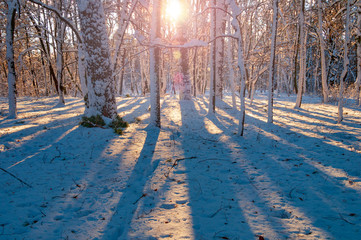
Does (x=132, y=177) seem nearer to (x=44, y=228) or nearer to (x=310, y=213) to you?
(x=44, y=228)

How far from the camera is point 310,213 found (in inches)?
102

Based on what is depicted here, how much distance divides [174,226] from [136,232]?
0.45 m

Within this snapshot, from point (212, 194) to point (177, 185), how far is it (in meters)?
0.64

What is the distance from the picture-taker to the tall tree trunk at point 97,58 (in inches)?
247

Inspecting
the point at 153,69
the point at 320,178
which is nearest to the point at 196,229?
the point at 320,178

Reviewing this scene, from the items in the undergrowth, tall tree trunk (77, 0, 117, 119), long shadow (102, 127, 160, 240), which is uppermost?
tall tree trunk (77, 0, 117, 119)

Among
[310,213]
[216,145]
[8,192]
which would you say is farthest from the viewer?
[216,145]

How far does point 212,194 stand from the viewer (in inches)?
Answer: 125

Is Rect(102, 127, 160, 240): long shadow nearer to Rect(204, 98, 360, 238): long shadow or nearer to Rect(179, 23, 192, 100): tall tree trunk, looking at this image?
Rect(204, 98, 360, 238): long shadow

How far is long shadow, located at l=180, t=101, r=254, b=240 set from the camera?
2348 millimetres

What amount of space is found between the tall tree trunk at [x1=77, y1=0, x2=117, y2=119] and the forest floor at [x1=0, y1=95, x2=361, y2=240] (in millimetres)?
948

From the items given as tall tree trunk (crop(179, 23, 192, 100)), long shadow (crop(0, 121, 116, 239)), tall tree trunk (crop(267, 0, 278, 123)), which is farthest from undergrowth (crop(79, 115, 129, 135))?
tall tree trunk (crop(179, 23, 192, 100))

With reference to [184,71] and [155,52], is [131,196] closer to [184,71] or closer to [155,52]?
[155,52]

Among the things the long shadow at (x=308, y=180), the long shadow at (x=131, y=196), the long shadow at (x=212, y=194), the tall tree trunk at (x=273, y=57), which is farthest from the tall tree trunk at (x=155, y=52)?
the tall tree trunk at (x=273, y=57)
